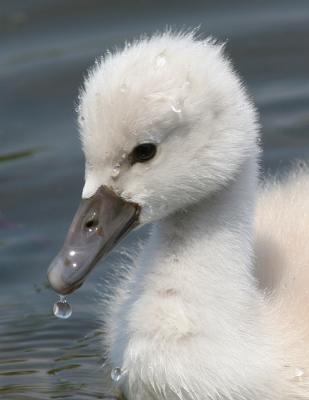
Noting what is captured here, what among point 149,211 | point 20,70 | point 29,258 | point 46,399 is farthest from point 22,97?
point 149,211

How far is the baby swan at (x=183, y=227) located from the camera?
4.98 meters

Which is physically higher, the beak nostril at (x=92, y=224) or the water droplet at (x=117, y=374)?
the beak nostril at (x=92, y=224)

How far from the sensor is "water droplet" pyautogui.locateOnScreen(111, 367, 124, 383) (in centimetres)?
545

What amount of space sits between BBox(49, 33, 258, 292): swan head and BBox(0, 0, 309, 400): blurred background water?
1.16 metres

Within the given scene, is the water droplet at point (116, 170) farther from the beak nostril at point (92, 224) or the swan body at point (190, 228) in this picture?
the beak nostril at point (92, 224)

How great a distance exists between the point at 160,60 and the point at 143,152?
329 mm

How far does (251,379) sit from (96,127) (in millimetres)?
1071

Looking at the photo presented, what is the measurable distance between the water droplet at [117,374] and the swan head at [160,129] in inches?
22.8

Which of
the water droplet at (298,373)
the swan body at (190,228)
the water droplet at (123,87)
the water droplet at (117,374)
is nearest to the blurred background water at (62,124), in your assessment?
the water droplet at (117,374)

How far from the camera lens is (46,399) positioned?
5836mm

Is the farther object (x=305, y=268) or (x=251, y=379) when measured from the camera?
(x=305, y=268)

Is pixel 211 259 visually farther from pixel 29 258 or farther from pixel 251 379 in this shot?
pixel 29 258

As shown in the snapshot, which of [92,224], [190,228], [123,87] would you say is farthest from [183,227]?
[123,87]

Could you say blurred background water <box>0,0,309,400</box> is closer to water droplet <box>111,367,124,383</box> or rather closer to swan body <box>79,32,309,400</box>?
water droplet <box>111,367,124,383</box>
